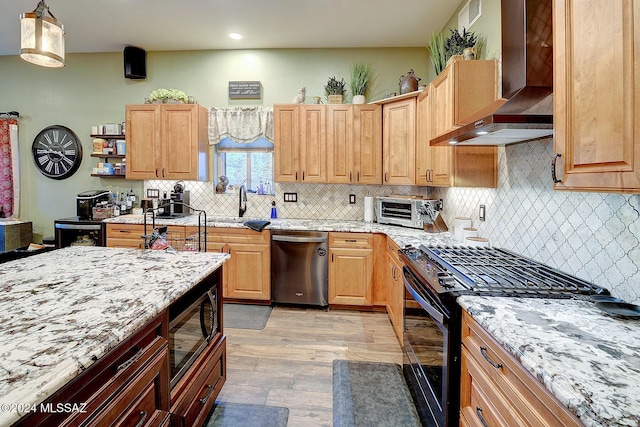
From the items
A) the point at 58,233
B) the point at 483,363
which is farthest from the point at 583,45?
the point at 58,233

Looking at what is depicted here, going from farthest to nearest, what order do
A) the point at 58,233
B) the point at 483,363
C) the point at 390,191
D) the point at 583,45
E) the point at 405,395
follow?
the point at 390,191 < the point at 58,233 < the point at 405,395 < the point at 483,363 < the point at 583,45

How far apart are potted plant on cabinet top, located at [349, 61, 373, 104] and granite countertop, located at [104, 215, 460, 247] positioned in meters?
1.50

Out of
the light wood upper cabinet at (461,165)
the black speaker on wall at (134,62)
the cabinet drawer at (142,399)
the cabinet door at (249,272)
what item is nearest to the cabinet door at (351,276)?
the cabinet door at (249,272)

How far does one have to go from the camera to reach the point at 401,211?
3408mm

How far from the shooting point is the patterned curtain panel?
435 cm

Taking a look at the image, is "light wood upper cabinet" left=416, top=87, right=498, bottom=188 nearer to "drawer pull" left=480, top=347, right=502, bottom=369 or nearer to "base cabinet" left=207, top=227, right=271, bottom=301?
"drawer pull" left=480, top=347, right=502, bottom=369

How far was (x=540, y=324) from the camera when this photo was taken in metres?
1.12

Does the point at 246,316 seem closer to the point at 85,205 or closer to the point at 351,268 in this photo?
the point at 351,268

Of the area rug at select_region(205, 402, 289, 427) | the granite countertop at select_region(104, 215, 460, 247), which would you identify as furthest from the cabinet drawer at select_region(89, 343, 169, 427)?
the granite countertop at select_region(104, 215, 460, 247)

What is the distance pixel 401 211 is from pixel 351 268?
2.70ft

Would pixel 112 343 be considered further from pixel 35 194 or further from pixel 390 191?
pixel 35 194

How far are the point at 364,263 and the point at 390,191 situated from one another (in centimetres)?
112

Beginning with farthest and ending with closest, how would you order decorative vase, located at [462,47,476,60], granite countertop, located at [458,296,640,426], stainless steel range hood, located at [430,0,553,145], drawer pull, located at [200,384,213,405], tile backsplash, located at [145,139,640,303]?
1. decorative vase, located at [462,47,476,60]
2. drawer pull, located at [200,384,213,405]
3. stainless steel range hood, located at [430,0,553,145]
4. tile backsplash, located at [145,139,640,303]
5. granite countertop, located at [458,296,640,426]

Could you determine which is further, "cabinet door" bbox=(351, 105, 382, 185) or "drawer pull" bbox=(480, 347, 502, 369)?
"cabinet door" bbox=(351, 105, 382, 185)
